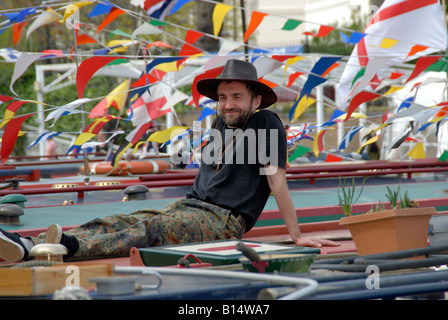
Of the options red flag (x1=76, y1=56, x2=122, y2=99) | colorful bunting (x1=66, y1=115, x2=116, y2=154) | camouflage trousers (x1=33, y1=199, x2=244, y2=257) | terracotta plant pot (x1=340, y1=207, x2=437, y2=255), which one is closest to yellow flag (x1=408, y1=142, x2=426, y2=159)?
colorful bunting (x1=66, y1=115, x2=116, y2=154)

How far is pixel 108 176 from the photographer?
11.8 metres

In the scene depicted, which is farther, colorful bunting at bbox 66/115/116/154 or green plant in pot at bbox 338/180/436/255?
colorful bunting at bbox 66/115/116/154

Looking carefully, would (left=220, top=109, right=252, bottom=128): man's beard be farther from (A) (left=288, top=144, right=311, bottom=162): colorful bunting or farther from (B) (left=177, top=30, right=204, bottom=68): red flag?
(A) (left=288, top=144, right=311, bottom=162): colorful bunting

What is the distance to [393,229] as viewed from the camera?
328 cm

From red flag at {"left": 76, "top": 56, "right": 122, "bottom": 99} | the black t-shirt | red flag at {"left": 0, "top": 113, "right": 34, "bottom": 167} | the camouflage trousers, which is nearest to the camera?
the camouflage trousers

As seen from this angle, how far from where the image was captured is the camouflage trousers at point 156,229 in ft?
13.5

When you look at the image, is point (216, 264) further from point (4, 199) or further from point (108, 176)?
point (108, 176)

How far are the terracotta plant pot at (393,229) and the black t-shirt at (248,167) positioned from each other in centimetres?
107

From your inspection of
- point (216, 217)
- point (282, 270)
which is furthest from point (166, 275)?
point (216, 217)

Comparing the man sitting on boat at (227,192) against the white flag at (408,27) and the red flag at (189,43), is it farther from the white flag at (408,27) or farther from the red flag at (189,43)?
the white flag at (408,27)

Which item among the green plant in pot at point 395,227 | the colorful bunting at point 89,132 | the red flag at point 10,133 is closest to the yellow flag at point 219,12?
the colorful bunting at point 89,132

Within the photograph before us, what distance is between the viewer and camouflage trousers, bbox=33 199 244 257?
4105 millimetres

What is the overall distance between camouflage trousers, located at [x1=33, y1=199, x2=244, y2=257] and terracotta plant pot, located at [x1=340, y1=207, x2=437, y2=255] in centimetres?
108
